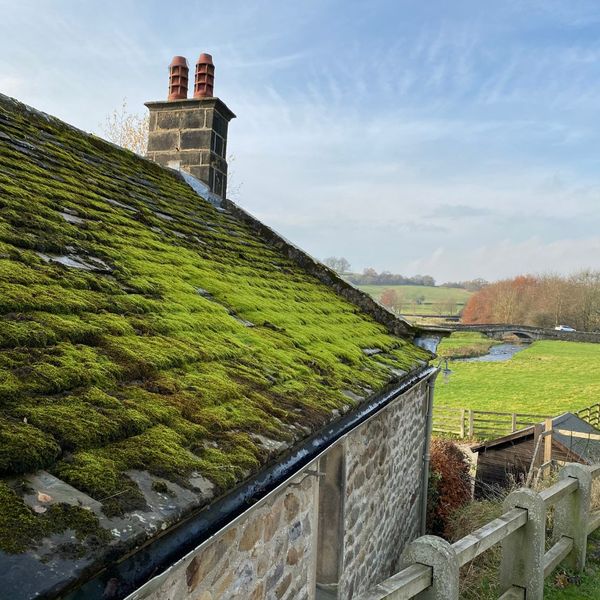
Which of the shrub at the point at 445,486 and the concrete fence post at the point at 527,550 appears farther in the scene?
the shrub at the point at 445,486

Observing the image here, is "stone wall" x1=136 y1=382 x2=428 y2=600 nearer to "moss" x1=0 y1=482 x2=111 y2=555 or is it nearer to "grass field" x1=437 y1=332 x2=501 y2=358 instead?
"moss" x1=0 y1=482 x2=111 y2=555

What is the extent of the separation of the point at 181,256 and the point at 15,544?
12.4 ft

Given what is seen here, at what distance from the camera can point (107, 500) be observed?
5.07 feet

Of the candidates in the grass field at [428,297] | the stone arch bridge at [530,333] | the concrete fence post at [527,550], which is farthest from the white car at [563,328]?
the concrete fence post at [527,550]

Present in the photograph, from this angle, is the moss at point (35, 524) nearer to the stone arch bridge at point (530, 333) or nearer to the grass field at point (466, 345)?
the grass field at point (466, 345)

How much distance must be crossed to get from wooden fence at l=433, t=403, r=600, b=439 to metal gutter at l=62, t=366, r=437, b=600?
64.9 feet

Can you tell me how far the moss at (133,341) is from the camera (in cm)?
181

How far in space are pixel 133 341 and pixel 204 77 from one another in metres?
6.76

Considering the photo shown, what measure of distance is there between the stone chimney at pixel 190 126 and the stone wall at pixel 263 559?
19.7 feet

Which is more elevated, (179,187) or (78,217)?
(179,187)

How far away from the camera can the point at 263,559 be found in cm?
275

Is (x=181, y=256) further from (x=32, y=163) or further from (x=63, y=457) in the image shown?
(x=63, y=457)

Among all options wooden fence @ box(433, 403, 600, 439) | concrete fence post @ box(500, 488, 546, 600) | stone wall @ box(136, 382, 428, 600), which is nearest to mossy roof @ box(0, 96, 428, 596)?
stone wall @ box(136, 382, 428, 600)

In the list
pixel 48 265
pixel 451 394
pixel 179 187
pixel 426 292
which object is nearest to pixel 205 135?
pixel 179 187
